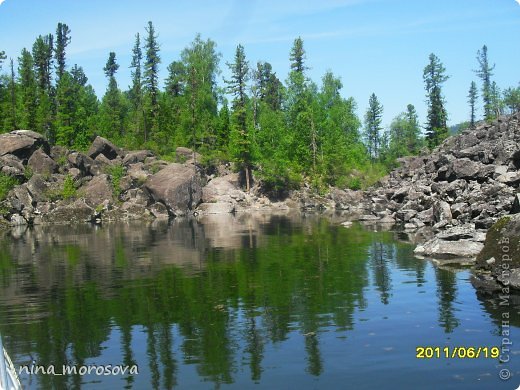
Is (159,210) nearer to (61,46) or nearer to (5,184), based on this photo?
(5,184)

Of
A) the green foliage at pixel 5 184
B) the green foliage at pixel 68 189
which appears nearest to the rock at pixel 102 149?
the green foliage at pixel 68 189

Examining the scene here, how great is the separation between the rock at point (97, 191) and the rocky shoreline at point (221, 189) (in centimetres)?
16

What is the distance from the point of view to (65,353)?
51.8 ft

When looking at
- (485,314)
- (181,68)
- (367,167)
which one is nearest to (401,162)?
(367,167)

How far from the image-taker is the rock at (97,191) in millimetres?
85562

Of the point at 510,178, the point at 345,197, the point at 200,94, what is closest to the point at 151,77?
the point at 200,94

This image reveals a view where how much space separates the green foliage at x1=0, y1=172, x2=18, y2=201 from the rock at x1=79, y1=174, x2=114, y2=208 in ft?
34.3

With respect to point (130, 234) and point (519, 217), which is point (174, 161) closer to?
point (130, 234)

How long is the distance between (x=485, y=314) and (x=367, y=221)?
131ft

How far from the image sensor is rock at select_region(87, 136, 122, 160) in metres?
97.9

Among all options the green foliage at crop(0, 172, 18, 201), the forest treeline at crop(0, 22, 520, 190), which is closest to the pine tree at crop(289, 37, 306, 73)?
the forest treeline at crop(0, 22, 520, 190)

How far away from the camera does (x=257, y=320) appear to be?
1861 cm
